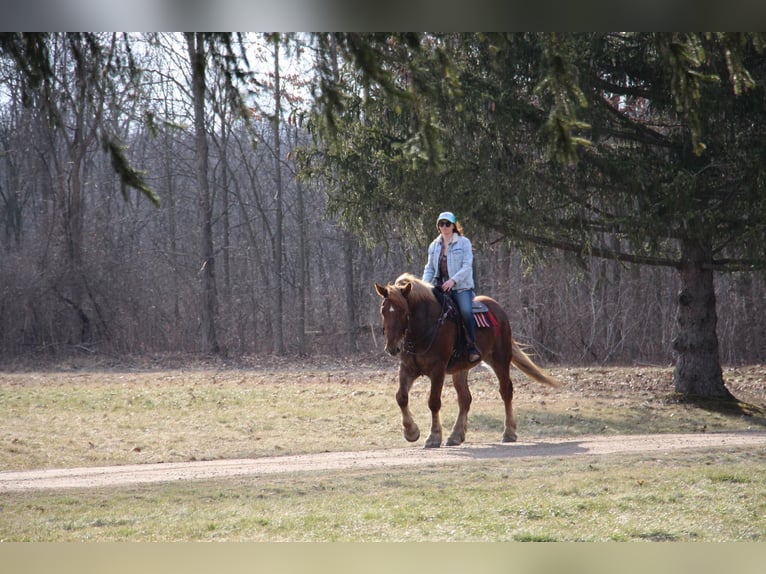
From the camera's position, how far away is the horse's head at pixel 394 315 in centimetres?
1182

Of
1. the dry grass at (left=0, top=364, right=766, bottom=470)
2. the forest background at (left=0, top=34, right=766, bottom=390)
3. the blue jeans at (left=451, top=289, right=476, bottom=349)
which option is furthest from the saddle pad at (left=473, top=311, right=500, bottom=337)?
the forest background at (left=0, top=34, right=766, bottom=390)

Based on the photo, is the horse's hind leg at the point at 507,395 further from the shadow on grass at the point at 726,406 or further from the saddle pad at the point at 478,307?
the shadow on grass at the point at 726,406

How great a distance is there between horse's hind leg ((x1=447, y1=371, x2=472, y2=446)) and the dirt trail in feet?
0.63

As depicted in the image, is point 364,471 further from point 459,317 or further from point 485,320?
point 485,320

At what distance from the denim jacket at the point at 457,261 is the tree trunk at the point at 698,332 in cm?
827

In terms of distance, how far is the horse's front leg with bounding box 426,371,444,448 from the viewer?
12.8 m

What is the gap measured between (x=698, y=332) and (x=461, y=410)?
8.10 metres

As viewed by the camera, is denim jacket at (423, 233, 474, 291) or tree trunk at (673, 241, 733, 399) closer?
denim jacket at (423, 233, 474, 291)

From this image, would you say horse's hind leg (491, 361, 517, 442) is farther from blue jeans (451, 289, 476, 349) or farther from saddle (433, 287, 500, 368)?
blue jeans (451, 289, 476, 349)

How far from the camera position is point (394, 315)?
11.9 meters

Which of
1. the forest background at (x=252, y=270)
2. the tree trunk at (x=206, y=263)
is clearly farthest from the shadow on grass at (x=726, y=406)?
the tree trunk at (x=206, y=263)

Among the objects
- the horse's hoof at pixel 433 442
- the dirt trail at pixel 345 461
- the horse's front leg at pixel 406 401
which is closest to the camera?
the dirt trail at pixel 345 461

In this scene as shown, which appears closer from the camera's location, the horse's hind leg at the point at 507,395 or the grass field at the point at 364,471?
the grass field at the point at 364,471

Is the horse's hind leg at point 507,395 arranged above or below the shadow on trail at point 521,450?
above
